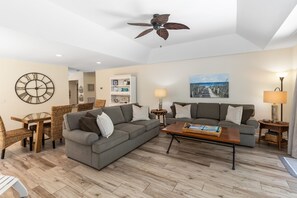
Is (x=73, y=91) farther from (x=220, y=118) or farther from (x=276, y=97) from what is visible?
(x=276, y=97)

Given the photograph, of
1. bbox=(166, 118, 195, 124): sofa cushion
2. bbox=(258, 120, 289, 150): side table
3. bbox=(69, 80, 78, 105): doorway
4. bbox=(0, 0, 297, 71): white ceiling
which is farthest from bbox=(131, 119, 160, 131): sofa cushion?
bbox=(69, 80, 78, 105): doorway

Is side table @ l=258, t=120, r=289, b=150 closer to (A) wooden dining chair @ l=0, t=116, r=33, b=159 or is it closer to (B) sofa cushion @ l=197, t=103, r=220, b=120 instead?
(B) sofa cushion @ l=197, t=103, r=220, b=120

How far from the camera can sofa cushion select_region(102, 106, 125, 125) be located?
3565 millimetres

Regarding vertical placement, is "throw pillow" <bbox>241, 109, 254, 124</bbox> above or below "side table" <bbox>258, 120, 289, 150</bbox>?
above

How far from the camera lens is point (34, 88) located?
477cm

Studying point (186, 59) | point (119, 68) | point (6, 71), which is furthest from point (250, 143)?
point (6, 71)

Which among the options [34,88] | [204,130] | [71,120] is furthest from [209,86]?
[34,88]

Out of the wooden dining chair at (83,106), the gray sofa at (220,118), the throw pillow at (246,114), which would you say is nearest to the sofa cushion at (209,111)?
the gray sofa at (220,118)

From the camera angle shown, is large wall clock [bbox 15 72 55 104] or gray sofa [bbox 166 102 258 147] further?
large wall clock [bbox 15 72 55 104]

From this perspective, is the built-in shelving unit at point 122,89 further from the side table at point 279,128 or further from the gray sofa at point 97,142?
the side table at point 279,128

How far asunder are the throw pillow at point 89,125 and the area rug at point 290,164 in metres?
3.23

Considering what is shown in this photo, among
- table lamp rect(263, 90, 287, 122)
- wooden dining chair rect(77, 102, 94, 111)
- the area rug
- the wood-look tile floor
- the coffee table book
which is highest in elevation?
table lamp rect(263, 90, 287, 122)

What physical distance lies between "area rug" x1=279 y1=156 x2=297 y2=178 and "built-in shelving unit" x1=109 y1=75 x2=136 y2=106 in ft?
15.2

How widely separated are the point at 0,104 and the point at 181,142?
5.02 meters
